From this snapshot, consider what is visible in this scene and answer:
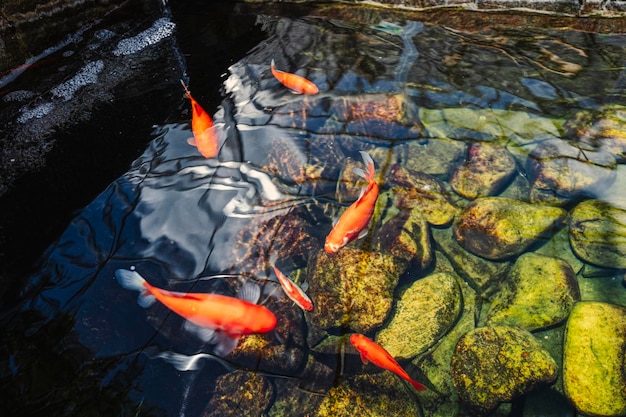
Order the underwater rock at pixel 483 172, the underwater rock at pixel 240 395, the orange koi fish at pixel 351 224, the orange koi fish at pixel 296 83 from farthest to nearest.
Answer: the orange koi fish at pixel 296 83, the underwater rock at pixel 483 172, the orange koi fish at pixel 351 224, the underwater rock at pixel 240 395

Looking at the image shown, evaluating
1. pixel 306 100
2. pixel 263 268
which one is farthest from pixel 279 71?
pixel 263 268

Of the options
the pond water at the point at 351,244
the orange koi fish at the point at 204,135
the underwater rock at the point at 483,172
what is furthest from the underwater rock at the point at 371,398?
the orange koi fish at the point at 204,135

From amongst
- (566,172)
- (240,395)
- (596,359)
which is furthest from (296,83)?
(596,359)

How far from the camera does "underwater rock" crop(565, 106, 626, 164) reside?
4.14 meters

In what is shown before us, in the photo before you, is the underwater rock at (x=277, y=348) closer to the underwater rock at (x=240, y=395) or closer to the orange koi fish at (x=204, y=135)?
the underwater rock at (x=240, y=395)

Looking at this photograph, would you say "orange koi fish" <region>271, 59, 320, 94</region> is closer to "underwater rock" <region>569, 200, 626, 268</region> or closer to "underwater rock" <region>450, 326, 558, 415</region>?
"underwater rock" <region>569, 200, 626, 268</region>

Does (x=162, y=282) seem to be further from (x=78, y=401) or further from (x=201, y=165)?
(x=201, y=165)

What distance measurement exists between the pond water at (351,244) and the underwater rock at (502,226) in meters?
0.02

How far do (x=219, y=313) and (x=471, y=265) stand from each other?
225 centimetres

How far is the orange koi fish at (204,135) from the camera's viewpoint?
424cm

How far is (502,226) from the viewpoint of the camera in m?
3.65

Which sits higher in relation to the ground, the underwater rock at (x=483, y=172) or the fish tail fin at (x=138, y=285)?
the fish tail fin at (x=138, y=285)

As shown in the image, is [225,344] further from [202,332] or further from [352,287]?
[352,287]

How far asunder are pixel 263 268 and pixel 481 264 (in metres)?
1.98
